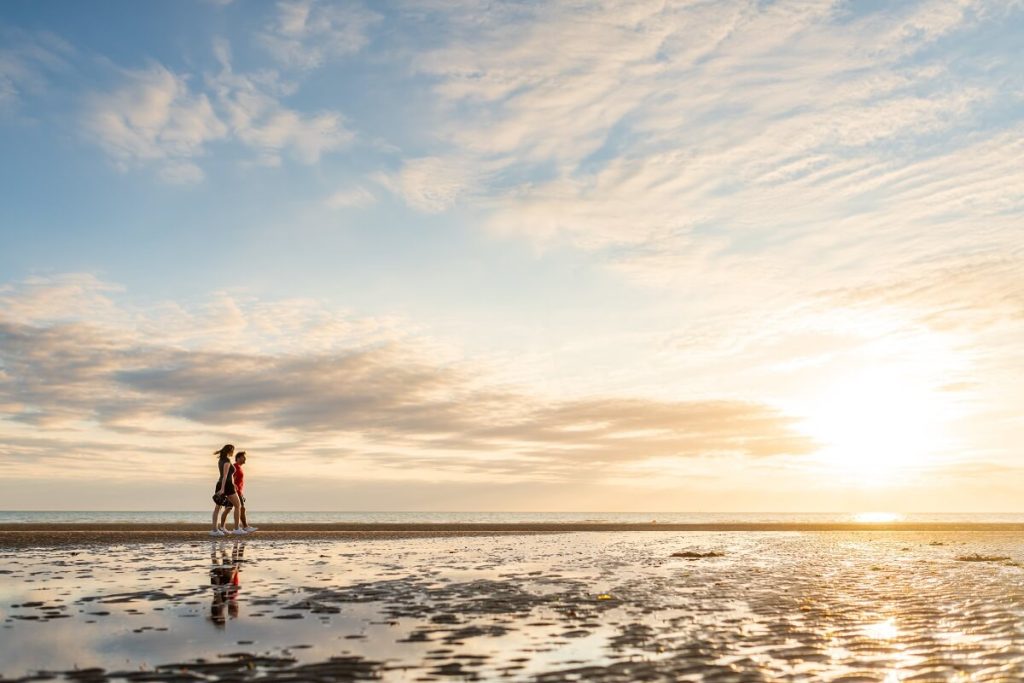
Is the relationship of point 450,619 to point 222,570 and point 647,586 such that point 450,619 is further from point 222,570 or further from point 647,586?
point 222,570

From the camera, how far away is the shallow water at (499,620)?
33.9 ft

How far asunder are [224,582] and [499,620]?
27.5 feet

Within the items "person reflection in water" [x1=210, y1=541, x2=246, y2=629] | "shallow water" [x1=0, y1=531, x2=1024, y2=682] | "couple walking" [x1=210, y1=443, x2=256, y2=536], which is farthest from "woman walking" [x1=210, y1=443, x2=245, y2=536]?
"shallow water" [x1=0, y1=531, x2=1024, y2=682]

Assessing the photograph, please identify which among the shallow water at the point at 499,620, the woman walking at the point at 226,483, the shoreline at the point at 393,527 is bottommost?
the shallow water at the point at 499,620

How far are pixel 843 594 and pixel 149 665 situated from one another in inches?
598

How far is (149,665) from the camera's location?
403 inches

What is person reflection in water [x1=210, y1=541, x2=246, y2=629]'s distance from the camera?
47.4 ft

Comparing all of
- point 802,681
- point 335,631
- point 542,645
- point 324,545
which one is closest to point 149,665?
point 335,631

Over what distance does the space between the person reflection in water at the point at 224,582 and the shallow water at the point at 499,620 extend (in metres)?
0.08

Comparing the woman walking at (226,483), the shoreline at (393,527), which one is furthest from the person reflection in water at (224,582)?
the shoreline at (393,527)

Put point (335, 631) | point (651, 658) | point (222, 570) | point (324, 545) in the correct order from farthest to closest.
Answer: point (324, 545) < point (222, 570) < point (335, 631) < point (651, 658)

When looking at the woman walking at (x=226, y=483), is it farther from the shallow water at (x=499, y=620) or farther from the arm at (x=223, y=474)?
the shallow water at (x=499, y=620)

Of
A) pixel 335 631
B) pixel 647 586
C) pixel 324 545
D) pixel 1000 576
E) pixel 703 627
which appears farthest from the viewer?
pixel 324 545

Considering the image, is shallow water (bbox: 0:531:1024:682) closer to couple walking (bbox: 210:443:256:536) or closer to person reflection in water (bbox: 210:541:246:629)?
person reflection in water (bbox: 210:541:246:629)
